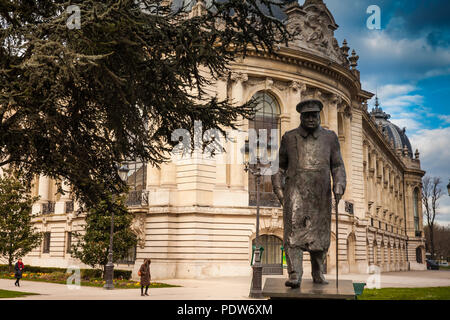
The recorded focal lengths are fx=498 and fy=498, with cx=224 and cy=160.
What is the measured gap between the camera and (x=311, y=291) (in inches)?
273

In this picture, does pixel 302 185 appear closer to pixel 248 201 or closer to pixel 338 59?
pixel 248 201

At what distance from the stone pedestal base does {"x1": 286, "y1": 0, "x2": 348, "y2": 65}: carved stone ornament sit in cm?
2833

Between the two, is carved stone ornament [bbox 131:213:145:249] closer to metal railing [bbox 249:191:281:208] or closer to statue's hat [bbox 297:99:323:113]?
metal railing [bbox 249:191:281:208]

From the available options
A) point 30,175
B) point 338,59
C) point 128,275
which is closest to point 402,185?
point 338,59

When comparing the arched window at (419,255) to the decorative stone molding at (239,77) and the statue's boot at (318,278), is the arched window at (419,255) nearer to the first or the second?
the decorative stone molding at (239,77)

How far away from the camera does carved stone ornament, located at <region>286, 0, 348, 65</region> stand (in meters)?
34.9

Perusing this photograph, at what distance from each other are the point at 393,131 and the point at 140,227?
65.6 meters

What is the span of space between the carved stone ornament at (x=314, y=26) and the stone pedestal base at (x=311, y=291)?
92.9 feet

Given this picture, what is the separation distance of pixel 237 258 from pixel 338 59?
→ 58.0 feet

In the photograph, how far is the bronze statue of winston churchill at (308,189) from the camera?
743 centimetres

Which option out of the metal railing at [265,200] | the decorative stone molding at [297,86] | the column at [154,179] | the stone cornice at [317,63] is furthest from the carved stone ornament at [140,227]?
the decorative stone molding at [297,86]

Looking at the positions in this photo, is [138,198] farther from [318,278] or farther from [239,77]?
[318,278]

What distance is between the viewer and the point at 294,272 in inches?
287

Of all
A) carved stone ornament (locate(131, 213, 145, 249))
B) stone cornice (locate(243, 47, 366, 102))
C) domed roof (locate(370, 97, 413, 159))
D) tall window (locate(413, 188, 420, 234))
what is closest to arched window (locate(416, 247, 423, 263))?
tall window (locate(413, 188, 420, 234))
